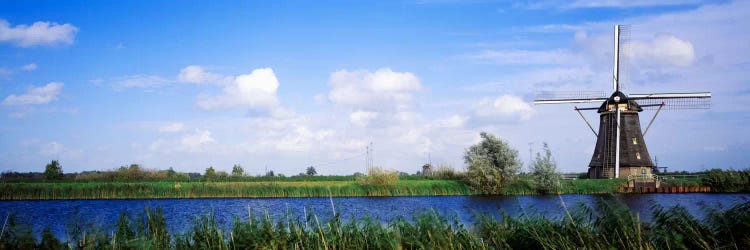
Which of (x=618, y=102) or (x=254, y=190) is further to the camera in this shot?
(x=618, y=102)

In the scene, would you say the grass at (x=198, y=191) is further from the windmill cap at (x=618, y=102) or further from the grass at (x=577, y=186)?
the windmill cap at (x=618, y=102)

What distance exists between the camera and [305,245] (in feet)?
33.3

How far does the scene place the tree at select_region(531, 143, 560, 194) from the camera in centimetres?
4031

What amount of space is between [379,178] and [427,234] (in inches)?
1219

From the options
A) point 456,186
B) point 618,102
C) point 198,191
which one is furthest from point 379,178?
point 618,102

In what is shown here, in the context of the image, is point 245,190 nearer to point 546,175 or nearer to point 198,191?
point 198,191

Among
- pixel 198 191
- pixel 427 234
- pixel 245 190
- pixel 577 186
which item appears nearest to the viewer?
pixel 427 234

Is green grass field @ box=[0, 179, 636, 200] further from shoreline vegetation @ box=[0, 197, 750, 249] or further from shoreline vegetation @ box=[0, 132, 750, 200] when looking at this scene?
shoreline vegetation @ box=[0, 197, 750, 249]

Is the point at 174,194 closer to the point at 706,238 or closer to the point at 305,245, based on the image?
the point at 305,245

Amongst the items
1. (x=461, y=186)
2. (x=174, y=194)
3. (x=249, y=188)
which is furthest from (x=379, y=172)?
(x=174, y=194)

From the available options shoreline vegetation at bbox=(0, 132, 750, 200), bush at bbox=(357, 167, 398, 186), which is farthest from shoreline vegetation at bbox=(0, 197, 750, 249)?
bush at bbox=(357, 167, 398, 186)

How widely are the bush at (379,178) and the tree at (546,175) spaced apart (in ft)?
29.9

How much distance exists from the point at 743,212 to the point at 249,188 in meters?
32.9

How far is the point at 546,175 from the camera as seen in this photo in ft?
133
